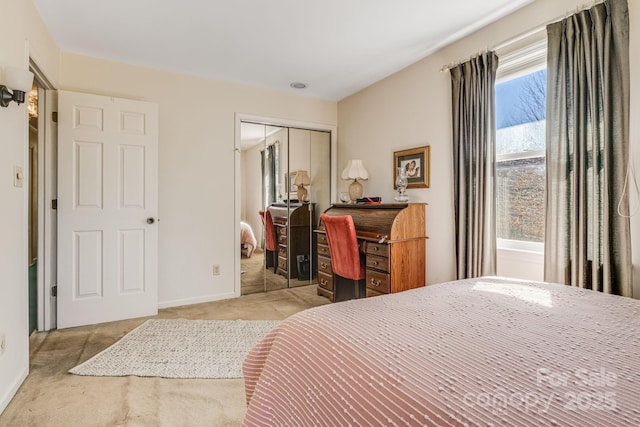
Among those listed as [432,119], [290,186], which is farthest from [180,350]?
[432,119]

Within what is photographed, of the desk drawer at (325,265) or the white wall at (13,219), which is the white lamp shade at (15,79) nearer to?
the white wall at (13,219)

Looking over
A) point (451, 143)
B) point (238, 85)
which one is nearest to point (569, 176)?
point (451, 143)

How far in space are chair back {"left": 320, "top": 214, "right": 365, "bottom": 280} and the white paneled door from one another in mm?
1684

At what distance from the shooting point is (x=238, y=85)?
371 cm

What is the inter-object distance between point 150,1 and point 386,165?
8.13 feet

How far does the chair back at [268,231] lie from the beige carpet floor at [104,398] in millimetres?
1916

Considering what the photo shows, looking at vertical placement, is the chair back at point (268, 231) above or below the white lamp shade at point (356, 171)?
below

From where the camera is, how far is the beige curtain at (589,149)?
175 cm

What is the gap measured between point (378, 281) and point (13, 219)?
2526mm

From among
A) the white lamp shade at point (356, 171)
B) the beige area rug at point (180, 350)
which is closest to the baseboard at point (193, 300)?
the beige area rug at point (180, 350)

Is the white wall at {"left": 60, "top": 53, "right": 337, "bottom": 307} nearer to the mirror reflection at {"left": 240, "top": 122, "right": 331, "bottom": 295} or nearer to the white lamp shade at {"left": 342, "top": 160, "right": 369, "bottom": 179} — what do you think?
the mirror reflection at {"left": 240, "top": 122, "right": 331, "bottom": 295}

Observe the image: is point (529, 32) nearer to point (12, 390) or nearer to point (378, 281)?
point (378, 281)

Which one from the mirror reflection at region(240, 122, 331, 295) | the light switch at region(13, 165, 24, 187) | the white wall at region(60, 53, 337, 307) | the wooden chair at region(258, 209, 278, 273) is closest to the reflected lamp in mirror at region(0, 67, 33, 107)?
the light switch at region(13, 165, 24, 187)

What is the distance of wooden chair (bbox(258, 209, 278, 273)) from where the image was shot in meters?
3.99
